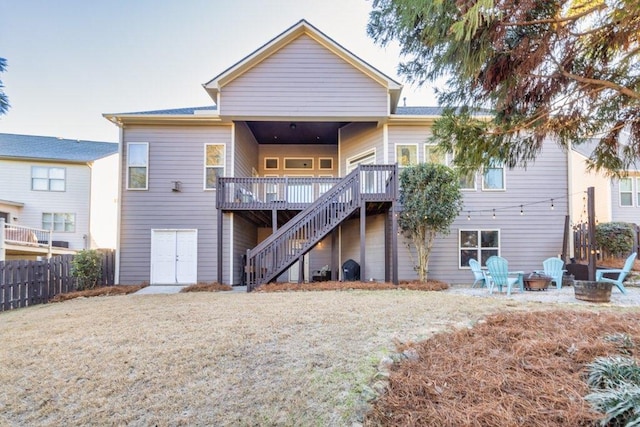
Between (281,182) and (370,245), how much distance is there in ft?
12.7

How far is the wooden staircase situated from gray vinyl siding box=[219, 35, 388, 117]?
95.8 inches

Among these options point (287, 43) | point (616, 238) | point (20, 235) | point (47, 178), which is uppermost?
point (287, 43)

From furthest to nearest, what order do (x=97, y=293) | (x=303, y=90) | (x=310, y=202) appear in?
(x=303, y=90)
(x=310, y=202)
(x=97, y=293)

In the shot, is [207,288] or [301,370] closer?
[301,370]

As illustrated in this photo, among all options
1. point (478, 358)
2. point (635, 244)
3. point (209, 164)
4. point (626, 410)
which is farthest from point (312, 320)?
point (635, 244)

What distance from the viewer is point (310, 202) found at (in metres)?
10.8

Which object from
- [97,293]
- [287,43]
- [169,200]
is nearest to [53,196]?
[169,200]

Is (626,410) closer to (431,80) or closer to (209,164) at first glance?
(431,80)

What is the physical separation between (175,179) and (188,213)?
49.2 inches

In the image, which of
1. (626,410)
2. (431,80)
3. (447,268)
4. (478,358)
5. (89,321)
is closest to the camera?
(626,410)

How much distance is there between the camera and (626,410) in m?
2.05

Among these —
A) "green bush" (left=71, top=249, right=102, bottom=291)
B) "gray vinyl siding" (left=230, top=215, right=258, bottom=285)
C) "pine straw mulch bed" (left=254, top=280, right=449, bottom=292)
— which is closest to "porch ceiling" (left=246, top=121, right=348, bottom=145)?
"gray vinyl siding" (left=230, top=215, right=258, bottom=285)

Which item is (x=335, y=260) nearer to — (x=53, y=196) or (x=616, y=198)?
(x=616, y=198)

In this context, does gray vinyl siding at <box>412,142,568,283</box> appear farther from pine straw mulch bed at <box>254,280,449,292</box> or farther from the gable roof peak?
the gable roof peak
